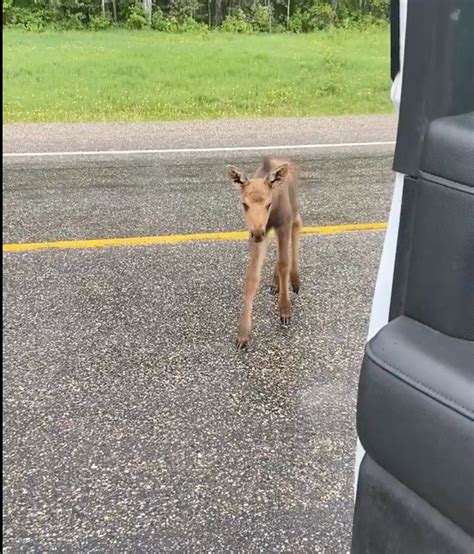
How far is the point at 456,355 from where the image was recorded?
5.28 feet

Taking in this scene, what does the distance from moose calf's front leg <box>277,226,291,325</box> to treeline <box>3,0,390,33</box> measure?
15007 millimetres

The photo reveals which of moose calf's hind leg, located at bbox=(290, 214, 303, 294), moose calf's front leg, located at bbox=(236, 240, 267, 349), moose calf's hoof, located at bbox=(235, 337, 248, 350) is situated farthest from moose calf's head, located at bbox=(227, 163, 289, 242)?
moose calf's hind leg, located at bbox=(290, 214, 303, 294)

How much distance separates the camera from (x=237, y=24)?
60.8ft

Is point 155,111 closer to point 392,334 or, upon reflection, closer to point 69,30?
point 69,30

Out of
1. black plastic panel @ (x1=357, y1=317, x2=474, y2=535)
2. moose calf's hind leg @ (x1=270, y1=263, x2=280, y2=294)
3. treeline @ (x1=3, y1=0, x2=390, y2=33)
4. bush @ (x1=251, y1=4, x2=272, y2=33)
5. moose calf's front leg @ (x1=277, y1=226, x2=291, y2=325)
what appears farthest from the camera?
bush @ (x1=251, y1=4, x2=272, y2=33)

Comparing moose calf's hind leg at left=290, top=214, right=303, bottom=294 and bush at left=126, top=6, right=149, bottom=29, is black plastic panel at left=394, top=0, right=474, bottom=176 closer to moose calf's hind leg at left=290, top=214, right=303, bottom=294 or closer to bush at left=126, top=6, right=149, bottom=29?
moose calf's hind leg at left=290, top=214, right=303, bottom=294

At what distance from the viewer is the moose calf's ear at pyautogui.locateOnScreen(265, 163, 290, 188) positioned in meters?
3.91

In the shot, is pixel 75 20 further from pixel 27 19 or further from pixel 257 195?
pixel 257 195

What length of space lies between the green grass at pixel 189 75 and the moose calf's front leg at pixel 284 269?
26.3 ft

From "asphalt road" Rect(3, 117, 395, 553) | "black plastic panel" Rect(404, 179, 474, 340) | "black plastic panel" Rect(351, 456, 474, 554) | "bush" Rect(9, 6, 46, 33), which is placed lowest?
"asphalt road" Rect(3, 117, 395, 553)

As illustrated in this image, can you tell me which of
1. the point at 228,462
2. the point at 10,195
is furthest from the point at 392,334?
the point at 10,195

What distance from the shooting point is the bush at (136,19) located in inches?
714

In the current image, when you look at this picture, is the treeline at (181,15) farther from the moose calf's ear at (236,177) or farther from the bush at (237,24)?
the moose calf's ear at (236,177)

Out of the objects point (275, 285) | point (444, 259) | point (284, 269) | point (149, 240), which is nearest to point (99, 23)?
point (149, 240)
